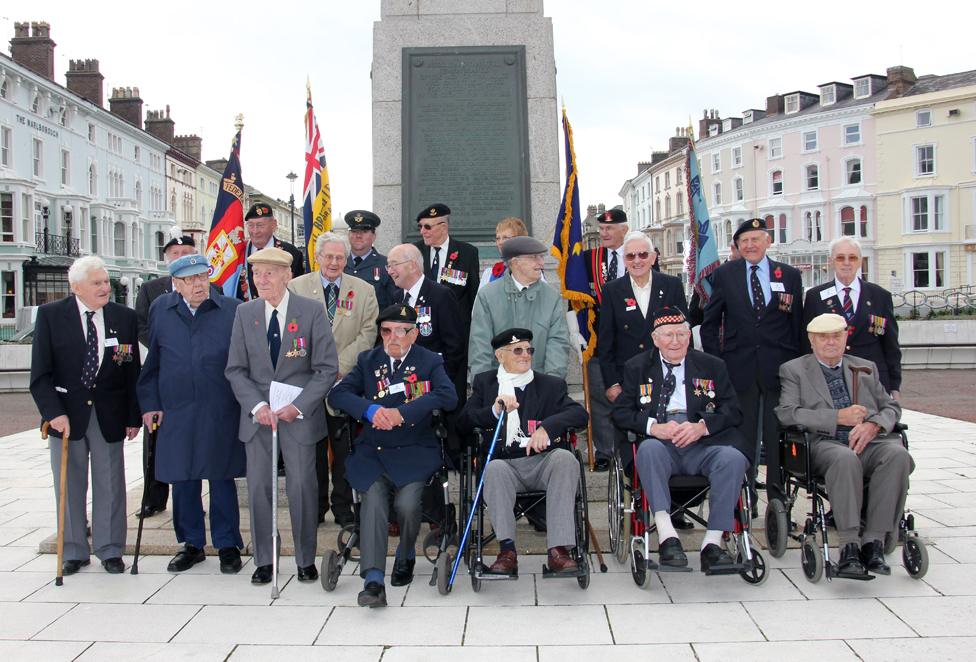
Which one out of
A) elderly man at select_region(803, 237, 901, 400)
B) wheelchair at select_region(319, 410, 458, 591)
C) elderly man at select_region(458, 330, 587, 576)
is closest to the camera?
elderly man at select_region(458, 330, 587, 576)

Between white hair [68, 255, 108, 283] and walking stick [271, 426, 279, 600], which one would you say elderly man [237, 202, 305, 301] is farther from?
walking stick [271, 426, 279, 600]

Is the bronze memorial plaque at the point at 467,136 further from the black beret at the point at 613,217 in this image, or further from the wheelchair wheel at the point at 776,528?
the wheelchair wheel at the point at 776,528

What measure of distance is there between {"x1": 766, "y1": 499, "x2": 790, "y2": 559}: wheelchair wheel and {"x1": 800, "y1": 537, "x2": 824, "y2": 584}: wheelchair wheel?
0.25m

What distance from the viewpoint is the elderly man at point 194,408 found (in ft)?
16.8

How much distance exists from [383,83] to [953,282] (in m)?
47.1

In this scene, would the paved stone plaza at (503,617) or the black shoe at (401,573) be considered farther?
the black shoe at (401,573)

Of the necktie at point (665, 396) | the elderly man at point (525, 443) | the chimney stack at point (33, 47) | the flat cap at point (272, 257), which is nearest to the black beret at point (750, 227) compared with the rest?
the necktie at point (665, 396)

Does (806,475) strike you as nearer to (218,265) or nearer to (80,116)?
(218,265)

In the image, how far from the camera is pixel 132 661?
3830mm

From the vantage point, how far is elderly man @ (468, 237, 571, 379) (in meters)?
5.54

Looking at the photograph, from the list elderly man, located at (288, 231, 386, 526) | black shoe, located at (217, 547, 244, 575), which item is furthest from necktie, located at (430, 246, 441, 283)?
black shoe, located at (217, 547, 244, 575)

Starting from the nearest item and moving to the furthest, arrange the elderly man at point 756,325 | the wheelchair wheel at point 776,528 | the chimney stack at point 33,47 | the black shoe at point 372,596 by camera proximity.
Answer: the black shoe at point 372,596 < the wheelchair wheel at point 776,528 < the elderly man at point 756,325 < the chimney stack at point 33,47

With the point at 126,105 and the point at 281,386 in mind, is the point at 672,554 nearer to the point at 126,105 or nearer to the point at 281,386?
the point at 281,386

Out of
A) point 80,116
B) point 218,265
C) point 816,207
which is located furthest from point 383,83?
point 816,207
